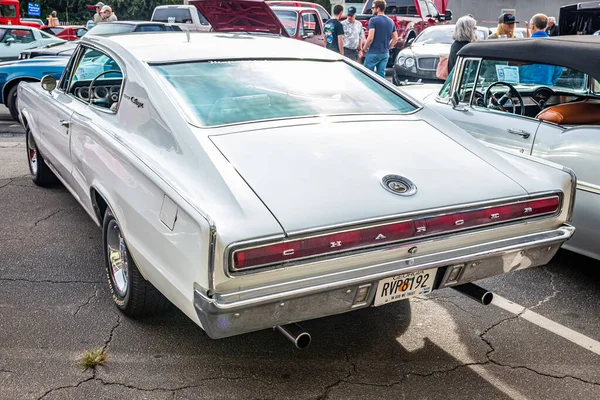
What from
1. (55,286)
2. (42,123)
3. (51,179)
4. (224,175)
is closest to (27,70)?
(51,179)

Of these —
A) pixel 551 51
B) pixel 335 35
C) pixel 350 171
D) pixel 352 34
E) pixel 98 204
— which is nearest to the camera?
pixel 350 171

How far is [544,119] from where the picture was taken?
4629 millimetres

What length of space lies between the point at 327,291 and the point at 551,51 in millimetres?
2804

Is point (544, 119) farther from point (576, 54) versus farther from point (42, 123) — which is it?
point (42, 123)

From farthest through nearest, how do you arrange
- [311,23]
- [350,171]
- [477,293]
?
[311,23] → [477,293] → [350,171]

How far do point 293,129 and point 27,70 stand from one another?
704 centimetres

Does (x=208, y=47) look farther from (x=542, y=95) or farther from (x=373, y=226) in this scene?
(x=542, y=95)

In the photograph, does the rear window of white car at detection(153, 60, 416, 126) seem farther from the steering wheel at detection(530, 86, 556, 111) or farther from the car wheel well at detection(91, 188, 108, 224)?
the steering wheel at detection(530, 86, 556, 111)

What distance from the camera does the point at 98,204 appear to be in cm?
381

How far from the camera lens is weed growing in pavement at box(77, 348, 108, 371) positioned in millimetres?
3131

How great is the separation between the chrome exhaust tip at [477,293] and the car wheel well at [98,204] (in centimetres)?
202

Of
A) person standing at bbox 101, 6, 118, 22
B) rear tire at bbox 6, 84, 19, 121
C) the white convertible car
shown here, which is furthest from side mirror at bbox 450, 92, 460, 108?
person standing at bbox 101, 6, 118, 22

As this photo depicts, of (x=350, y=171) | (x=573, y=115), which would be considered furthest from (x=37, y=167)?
(x=573, y=115)

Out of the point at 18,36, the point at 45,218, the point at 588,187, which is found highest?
the point at 588,187
